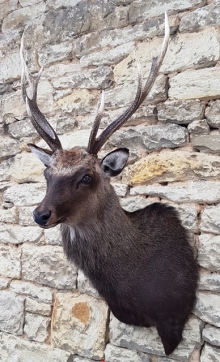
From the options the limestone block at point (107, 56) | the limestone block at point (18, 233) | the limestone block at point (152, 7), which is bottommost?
the limestone block at point (18, 233)

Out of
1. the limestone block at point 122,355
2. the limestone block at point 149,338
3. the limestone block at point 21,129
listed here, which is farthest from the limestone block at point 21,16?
the limestone block at point 122,355

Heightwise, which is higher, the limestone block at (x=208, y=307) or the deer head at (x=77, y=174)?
the deer head at (x=77, y=174)

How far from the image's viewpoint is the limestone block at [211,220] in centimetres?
264

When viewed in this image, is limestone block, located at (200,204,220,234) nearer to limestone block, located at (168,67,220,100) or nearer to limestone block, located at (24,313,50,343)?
limestone block, located at (168,67,220,100)

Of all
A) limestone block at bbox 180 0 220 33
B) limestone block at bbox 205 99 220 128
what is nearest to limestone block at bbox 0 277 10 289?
limestone block at bbox 205 99 220 128

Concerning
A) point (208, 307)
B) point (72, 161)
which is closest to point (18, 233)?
point (72, 161)

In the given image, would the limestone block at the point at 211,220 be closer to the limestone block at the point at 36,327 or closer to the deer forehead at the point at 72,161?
the deer forehead at the point at 72,161

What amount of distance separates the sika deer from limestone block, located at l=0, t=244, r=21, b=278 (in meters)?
0.99

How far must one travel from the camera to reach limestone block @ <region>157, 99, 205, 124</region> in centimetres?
278

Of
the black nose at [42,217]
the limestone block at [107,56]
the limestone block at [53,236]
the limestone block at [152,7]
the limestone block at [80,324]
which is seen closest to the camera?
the black nose at [42,217]

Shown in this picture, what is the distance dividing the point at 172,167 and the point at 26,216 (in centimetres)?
123

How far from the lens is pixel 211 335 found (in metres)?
2.59

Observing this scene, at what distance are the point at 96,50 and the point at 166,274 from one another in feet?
5.42

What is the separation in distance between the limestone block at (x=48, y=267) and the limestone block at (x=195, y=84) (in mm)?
1332
